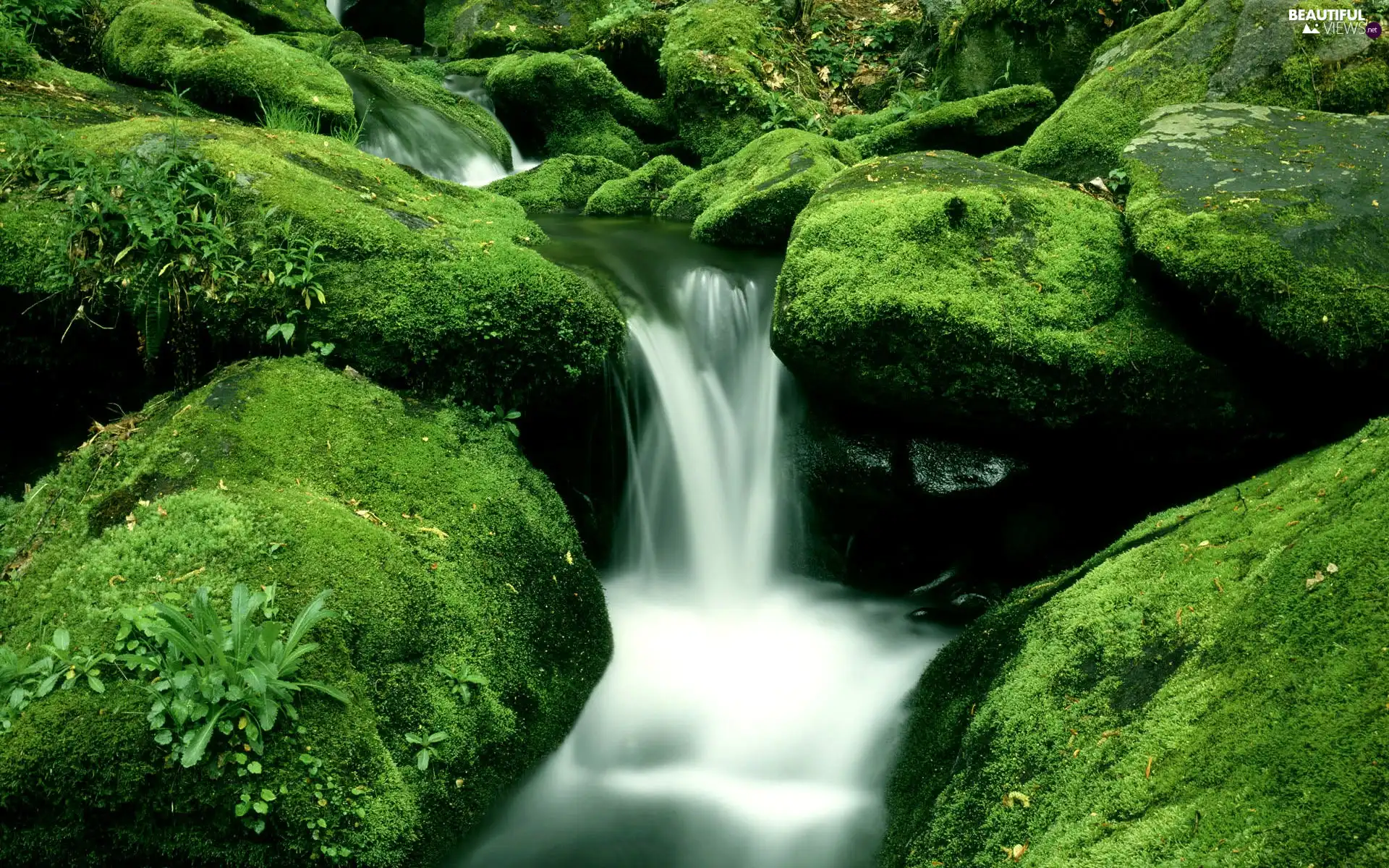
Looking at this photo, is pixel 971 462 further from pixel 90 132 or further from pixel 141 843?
pixel 90 132

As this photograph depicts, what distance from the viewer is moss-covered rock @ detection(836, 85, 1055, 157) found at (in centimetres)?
860

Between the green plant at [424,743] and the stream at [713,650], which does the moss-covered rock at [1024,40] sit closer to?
the stream at [713,650]

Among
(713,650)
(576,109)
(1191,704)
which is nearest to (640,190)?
(576,109)

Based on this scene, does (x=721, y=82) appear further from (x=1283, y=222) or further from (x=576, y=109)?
(x=1283, y=222)

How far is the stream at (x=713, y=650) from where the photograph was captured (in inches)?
153

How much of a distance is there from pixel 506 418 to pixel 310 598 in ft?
5.67

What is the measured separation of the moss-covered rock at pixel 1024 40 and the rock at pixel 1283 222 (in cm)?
403

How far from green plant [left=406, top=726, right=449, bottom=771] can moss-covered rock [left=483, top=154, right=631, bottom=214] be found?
684 cm

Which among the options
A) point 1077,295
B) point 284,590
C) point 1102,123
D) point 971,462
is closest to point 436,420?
point 284,590

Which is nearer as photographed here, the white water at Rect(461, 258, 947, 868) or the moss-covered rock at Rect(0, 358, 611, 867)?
the moss-covered rock at Rect(0, 358, 611, 867)

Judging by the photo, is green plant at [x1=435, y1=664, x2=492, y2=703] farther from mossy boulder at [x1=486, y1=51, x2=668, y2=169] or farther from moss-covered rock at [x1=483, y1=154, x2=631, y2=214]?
mossy boulder at [x1=486, y1=51, x2=668, y2=169]

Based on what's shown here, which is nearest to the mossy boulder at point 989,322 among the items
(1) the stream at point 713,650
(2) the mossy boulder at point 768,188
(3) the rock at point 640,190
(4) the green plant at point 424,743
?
(1) the stream at point 713,650

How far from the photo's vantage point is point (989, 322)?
4.87 meters

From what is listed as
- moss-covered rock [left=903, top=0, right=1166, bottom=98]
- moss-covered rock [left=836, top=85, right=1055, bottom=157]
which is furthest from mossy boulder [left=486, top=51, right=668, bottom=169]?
moss-covered rock [left=836, top=85, right=1055, bottom=157]
